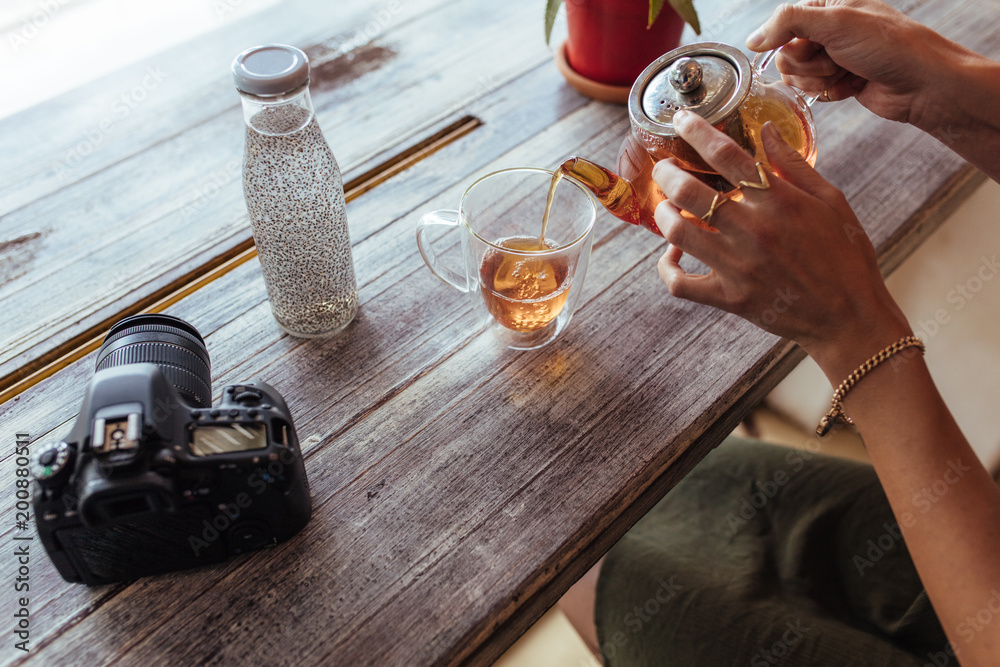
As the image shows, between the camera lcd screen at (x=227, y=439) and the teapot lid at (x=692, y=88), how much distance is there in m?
0.47

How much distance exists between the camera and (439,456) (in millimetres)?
759

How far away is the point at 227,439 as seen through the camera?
0.62 metres

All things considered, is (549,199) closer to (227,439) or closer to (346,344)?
(346,344)

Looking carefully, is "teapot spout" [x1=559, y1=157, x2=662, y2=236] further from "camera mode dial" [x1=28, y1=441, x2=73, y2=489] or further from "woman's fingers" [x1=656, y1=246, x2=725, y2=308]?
"camera mode dial" [x1=28, y1=441, x2=73, y2=489]

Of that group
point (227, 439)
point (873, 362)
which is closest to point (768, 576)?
point (873, 362)

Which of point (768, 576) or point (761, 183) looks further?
point (768, 576)

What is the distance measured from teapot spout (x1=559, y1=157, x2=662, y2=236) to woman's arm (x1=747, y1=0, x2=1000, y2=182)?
0.90 ft

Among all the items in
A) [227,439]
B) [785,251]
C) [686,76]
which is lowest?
[227,439]

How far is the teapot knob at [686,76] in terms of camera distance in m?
0.70

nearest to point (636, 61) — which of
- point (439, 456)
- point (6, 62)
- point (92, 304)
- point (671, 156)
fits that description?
point (671, 156)

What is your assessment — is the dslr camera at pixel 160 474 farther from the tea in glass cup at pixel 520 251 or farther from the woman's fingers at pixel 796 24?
the woman's fingers at pixel 796 24

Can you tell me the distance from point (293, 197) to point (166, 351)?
0.65 ft

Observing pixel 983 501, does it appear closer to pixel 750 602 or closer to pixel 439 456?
pixel 750 602

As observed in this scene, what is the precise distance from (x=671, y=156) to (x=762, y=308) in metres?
0.18
